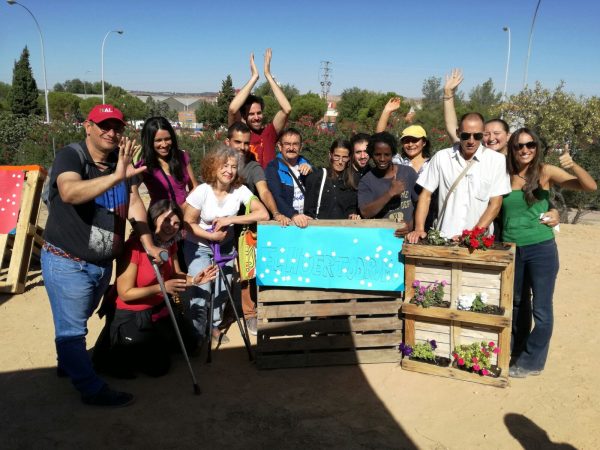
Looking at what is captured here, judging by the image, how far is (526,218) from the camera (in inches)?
161

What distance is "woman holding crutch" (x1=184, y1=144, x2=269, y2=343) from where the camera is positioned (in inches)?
172

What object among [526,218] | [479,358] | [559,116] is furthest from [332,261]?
[559,116]

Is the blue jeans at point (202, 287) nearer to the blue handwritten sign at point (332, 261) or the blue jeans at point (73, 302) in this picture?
the blue handwritten sign at point (332, 261)

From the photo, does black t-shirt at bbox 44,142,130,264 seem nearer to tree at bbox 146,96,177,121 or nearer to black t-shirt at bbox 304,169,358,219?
black t-shirt at bbox 304,169,358,219

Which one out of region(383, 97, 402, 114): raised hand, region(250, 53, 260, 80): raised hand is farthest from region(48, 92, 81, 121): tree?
region(383, 97, 402, 114): raised hand

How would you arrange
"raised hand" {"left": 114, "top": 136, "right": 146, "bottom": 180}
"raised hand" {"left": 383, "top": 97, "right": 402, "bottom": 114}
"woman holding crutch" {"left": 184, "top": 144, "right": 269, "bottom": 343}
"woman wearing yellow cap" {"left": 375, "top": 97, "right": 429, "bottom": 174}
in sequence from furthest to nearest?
1. "raised hand" {"left": 383, "top": 97, "right": 402, "bottom": 114}
2. "woman wearing yellow cap" {"left": 375, "top": 97, "right": 429, "bottom": 174}
3. "woman holding crutch" {"left": 184, "top": 144, "right": 269, "bottom": 343}
4. "raised hand" {"left": 114, "top": 136, "right": 146, "bottom": 180}

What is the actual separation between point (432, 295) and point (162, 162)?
2821 millimetres

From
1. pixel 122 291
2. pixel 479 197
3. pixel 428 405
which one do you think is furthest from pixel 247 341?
pixel 479 197

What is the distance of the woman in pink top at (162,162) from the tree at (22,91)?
153 feet

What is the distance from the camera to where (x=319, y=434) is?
3.42 m

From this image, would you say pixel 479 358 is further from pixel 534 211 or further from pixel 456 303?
pixel 534 211

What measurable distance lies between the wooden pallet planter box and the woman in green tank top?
0.24 meters

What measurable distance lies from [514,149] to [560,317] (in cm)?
290

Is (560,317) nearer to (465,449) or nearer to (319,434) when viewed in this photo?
(465,449)
